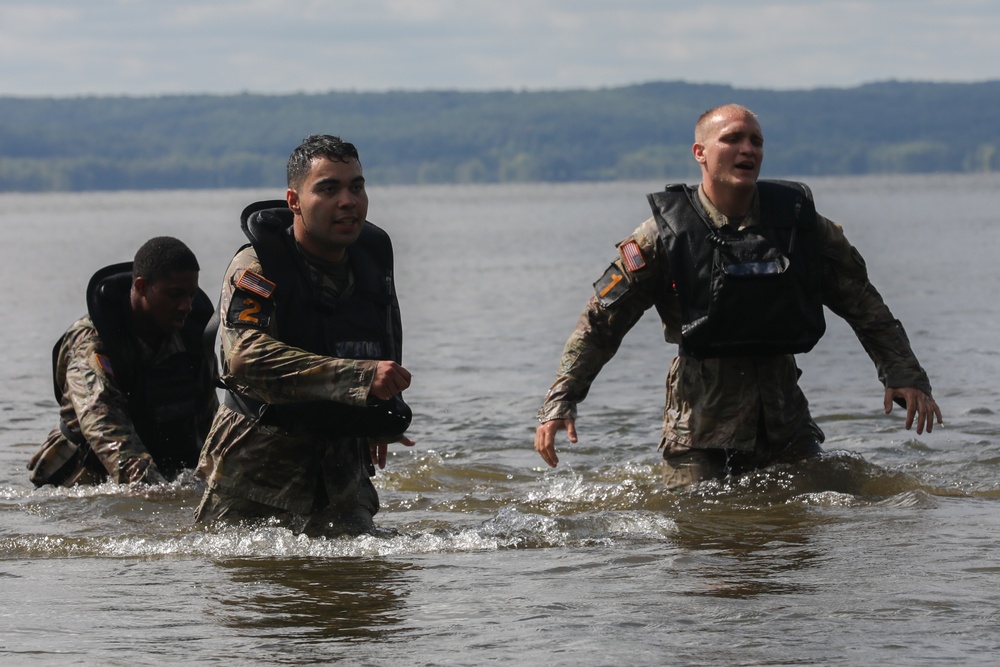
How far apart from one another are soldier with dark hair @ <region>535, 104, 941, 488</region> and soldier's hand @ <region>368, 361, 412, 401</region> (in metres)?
1.46

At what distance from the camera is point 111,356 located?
29.6 ft

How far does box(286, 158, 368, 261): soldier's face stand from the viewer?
263 inches

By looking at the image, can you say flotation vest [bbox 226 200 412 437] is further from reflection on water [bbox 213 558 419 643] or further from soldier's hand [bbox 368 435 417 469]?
reflection on water [bbox 213 558 419 643]

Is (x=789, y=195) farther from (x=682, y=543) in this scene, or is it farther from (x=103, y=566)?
(x=103, y=566)

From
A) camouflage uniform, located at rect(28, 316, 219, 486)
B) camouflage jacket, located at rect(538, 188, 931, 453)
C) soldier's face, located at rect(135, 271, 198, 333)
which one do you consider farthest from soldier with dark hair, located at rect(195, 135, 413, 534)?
soldier's face, located at rect(135, 271, 198, 333)

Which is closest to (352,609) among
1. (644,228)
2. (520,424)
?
(644,228)

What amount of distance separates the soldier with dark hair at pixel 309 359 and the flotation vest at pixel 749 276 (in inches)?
59.8

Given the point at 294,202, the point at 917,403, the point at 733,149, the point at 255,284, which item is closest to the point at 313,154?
the point at 294,202

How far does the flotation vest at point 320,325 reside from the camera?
6.68m

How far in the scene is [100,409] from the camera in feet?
29.1

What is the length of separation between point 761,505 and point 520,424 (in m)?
5.88

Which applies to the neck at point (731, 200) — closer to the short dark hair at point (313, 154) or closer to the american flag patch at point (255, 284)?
the short dark hair at point (313, 154)

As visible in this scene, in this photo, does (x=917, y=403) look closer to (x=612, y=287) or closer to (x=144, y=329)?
(x=612, y=287)

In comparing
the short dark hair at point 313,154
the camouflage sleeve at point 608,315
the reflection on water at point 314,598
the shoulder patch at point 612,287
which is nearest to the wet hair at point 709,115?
the camouflage sleeve at point 608,315
